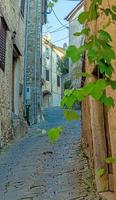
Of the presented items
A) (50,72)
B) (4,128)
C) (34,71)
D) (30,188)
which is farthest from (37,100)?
(50,72)

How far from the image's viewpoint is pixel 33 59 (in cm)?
2062

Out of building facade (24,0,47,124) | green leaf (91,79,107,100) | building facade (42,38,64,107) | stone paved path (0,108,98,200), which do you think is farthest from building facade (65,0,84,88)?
building facade (42,38,64,107)

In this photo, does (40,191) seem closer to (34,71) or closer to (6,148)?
(6,148)

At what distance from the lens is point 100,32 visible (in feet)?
6.26

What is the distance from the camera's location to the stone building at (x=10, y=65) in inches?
465

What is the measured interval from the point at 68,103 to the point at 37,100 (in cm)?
1808

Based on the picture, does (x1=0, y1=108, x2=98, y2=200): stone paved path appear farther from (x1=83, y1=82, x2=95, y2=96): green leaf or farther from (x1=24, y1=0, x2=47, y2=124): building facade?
(x1=24, y1=0, x2=47, y2=124): building facade

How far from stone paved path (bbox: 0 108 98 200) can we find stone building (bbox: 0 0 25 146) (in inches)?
43.0

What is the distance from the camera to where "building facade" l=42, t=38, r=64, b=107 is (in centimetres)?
4031

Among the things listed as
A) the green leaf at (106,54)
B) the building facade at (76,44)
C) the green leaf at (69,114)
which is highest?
the building facade at (76,44)

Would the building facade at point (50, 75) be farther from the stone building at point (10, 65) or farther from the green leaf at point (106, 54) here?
the green leaf at point (106, 54)

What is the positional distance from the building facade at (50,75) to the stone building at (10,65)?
75.6ft

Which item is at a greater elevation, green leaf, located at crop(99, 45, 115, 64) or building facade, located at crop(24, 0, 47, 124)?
building facade, located at crop(24, 0, 47, 124)

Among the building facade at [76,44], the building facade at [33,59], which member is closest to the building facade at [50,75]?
the building facade at [76,44]
